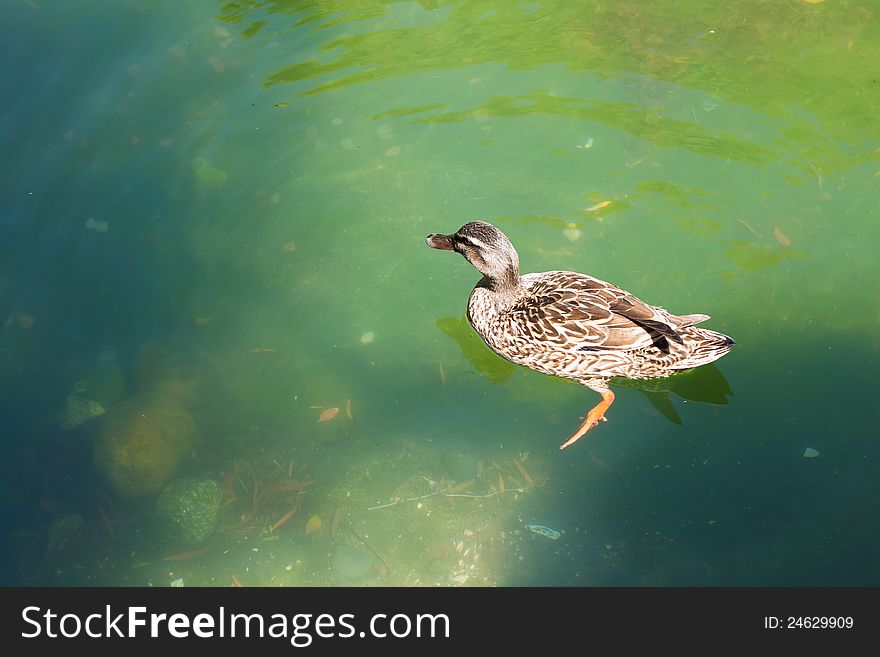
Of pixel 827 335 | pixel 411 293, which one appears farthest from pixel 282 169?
pixel 827 335

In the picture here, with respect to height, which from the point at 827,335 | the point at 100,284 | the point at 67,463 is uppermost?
the point at 100,284

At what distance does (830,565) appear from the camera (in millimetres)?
4301

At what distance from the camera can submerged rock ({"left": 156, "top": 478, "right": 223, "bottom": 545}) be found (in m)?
4.69

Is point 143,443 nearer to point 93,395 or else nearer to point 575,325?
point 93,395

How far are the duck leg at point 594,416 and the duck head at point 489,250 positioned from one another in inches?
35.2

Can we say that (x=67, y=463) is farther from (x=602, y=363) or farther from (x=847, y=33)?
(x=847, y=33)

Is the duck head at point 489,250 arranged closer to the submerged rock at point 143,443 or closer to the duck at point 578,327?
the duck at point 578,327

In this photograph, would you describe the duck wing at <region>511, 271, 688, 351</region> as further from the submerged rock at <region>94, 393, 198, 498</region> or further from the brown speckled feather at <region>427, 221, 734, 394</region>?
the submerged rock at <region>94, 393, 198, 498</region>

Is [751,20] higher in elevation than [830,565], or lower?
higher

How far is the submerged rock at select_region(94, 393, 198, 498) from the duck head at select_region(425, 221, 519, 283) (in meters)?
2.02

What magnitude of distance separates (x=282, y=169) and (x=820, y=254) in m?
3.92

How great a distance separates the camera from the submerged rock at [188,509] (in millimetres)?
4688

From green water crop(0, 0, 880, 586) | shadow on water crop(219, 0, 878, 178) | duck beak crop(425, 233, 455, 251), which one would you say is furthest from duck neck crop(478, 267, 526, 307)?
shadow on water crop(219, 0, 878, 178)

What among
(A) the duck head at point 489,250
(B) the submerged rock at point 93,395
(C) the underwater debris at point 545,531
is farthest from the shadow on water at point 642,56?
(C) the underwater debris at point 545,531
